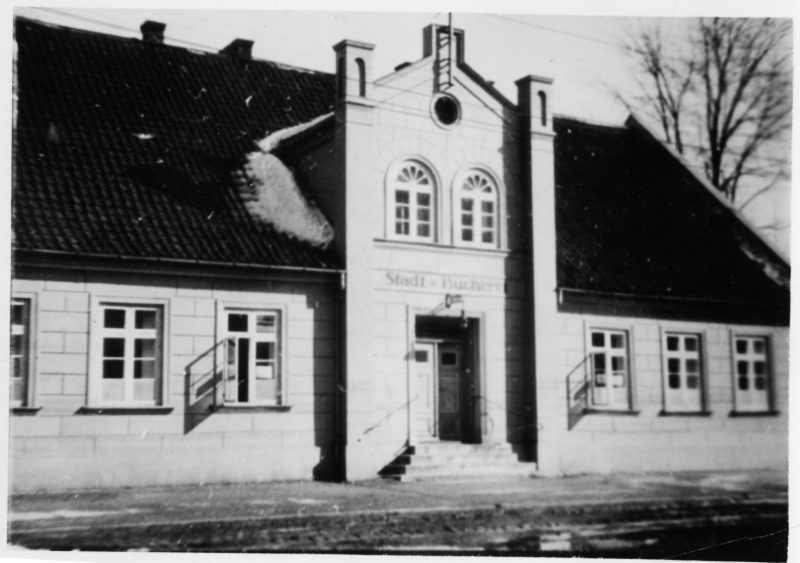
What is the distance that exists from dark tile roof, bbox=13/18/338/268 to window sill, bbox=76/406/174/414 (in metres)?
2.26

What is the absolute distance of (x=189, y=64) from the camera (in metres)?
18.3

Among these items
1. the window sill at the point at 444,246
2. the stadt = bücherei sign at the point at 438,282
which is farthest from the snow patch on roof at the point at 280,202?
the stadt = bücherei sign at the point at 438,282

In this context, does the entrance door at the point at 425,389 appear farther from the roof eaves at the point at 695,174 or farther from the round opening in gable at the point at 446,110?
the roof eaves at the point at 695,174

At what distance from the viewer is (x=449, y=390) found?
59.9 ft

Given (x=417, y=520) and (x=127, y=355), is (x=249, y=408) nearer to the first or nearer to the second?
(x=127, y=355)

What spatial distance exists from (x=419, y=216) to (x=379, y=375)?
3003 mm

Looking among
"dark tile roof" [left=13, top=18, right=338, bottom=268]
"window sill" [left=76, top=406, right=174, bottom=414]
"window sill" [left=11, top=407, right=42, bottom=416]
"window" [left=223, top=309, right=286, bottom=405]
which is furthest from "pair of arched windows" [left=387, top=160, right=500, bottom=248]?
"window sill" [left=11, top=407, right=42, bottom=416]

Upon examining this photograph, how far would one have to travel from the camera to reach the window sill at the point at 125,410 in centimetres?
1448

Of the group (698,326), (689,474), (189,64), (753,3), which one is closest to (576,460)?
(689,474)

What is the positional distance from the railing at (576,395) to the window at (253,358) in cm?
545

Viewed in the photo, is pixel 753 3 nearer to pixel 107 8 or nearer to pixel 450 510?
pixel 450 510

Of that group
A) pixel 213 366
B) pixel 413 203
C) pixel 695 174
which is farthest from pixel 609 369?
pixel 213 366

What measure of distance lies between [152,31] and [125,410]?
612cm

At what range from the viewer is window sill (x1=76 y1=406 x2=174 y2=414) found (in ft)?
47.5
